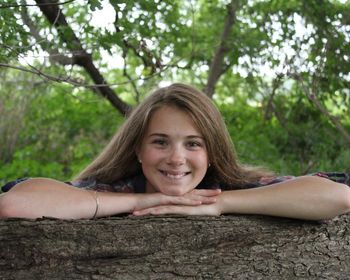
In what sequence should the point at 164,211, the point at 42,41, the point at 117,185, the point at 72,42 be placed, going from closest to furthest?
the point at 164,211
the point at 117,185
the point at 42,41
the point at 72,42

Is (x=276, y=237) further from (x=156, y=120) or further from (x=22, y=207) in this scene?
(x=22, y=207)

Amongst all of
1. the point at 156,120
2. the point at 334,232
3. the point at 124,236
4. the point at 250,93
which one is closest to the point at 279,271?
the point at 334,232

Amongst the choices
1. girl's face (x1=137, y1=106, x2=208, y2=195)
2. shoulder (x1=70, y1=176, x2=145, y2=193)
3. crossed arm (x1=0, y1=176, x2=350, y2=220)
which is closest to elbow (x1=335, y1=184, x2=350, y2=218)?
crossed arm (x1=0, y1=176, x2=350, y2=220)

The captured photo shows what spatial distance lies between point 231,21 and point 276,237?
4377 mm

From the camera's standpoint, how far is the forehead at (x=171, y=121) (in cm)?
323

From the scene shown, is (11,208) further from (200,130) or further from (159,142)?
(200,130)

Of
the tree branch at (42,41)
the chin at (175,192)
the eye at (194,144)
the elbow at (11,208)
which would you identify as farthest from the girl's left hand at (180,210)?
the tree branch at (42,41)

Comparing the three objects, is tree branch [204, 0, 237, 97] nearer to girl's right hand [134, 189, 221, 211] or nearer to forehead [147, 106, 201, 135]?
forehead [147, 106, 201, 135]

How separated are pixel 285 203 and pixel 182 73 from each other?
20.2 ft

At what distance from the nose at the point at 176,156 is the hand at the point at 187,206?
0.18 meters

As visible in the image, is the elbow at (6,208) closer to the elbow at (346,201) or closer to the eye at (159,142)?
the eye at (159,142)

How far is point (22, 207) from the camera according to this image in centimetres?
280

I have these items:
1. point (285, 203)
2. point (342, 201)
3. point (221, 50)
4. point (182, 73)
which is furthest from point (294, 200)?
point (182, 73)

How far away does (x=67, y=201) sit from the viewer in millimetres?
2887
